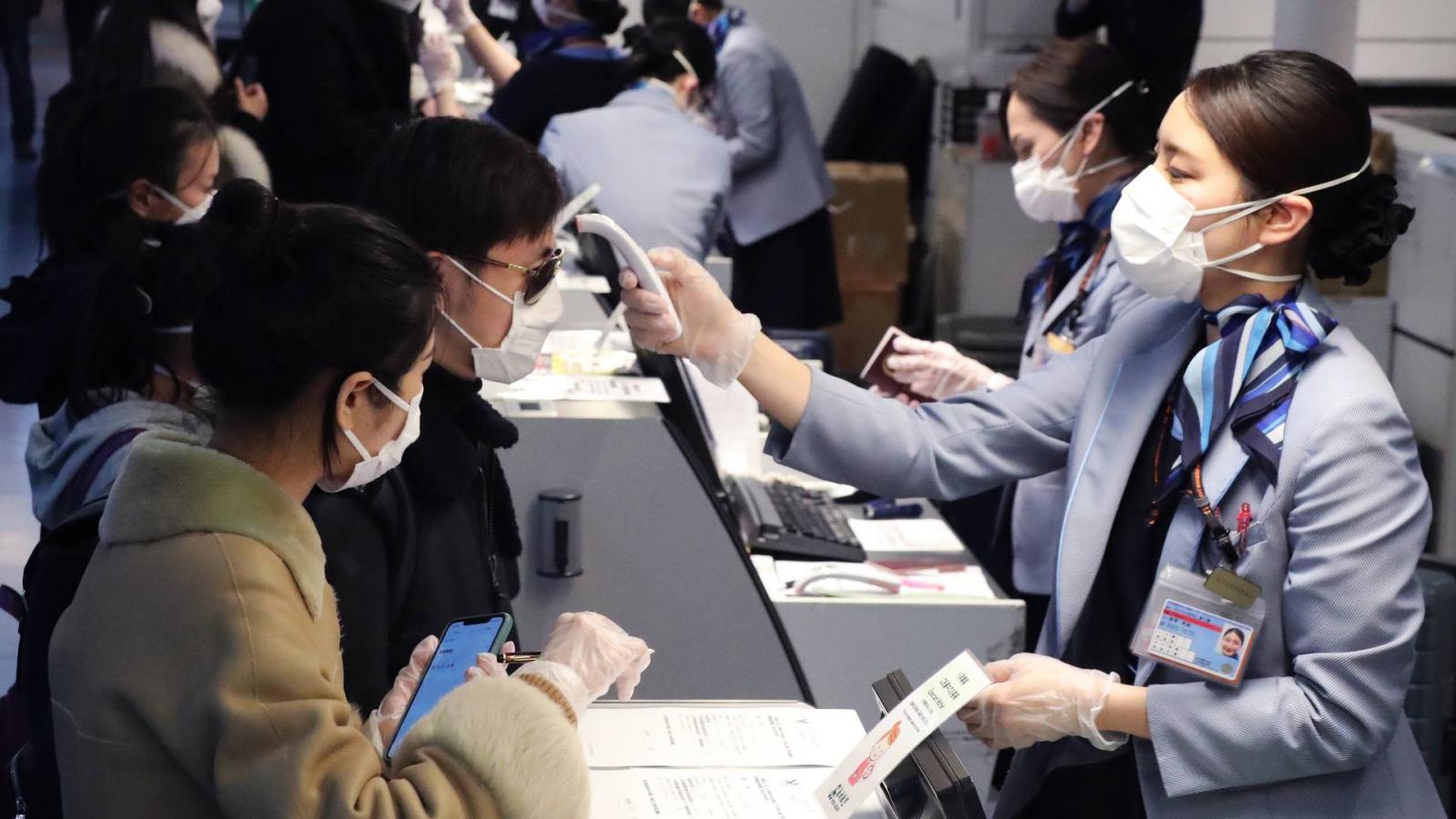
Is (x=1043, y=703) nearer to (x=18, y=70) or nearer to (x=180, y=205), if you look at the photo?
(x=180, y=205)

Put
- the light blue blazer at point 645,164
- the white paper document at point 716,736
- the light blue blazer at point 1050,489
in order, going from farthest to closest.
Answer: the light blue blazer at point 645,164
the light blue blazer at point 1050,489
the white paper document at point 716,736

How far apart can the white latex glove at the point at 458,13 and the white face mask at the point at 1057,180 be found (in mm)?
1993

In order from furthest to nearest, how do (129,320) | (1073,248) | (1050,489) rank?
(1073,248) → (1050,489) → (129,320)

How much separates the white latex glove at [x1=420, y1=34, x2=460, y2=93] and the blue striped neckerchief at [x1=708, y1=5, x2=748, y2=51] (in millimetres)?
2041

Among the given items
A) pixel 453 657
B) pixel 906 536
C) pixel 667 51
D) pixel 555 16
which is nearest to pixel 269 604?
pixel 453 657

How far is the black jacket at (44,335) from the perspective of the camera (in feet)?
8.91

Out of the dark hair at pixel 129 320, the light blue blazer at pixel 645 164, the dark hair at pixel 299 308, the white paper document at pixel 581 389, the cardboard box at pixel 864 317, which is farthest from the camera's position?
the cardboard box at pixel 864 317

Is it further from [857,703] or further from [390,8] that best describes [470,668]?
[390,8]

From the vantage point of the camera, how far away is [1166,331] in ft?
7.23

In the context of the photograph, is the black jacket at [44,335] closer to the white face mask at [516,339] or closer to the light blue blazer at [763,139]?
the white face mask at [516,339]

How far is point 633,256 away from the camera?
2.22 m

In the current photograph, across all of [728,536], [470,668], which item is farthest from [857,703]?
[470,668]

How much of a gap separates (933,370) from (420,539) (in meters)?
1.66

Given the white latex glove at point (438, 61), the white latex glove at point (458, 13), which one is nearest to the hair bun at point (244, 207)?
the white latex glove at point (438, 61)
